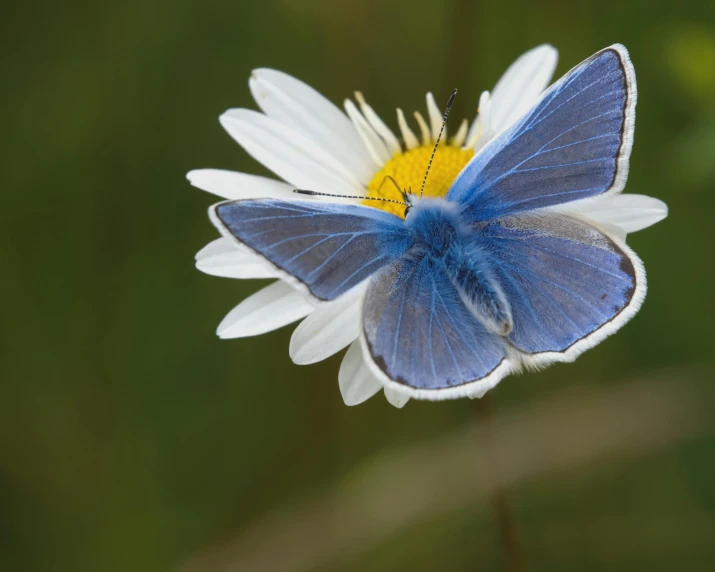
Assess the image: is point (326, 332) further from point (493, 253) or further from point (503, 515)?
point (503, 515)

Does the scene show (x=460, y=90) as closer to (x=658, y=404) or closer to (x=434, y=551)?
(x=658, y=404)

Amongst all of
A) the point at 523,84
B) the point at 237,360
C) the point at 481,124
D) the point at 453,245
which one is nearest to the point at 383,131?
the point at 481,124

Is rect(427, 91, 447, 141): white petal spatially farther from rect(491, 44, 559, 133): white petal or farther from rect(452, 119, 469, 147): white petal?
rect(491, 44, 559, 133): white petal

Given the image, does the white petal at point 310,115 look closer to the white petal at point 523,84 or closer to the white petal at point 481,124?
the white petal at point 481,124

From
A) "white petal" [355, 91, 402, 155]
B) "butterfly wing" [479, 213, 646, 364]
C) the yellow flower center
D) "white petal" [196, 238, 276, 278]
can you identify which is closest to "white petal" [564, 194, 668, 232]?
"butterfly wing" [479, 213, 646, 364]

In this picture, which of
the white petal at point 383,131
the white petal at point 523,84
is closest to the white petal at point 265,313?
the white petal at point 383,131

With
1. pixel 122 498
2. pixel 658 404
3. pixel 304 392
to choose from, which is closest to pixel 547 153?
pixel 658 404
